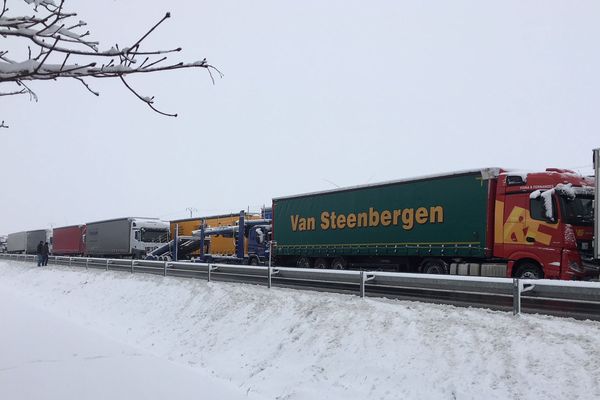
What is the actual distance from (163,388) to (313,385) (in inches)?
89.7

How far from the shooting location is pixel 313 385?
8.21m

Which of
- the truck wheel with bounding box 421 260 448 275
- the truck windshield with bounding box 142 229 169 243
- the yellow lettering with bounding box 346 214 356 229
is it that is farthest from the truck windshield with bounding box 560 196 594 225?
the truck windshield with bounding box 142 229 169 243

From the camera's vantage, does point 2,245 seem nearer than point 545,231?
No

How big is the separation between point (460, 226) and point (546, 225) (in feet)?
9.31

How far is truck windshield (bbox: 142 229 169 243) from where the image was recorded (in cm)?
3922

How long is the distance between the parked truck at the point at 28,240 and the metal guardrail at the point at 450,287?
4614cm

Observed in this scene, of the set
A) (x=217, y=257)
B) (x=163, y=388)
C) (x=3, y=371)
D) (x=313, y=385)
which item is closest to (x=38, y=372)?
(x=3, y=371)

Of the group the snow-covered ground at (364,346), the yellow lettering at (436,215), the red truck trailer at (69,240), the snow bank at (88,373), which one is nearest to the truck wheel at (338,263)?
the yellow lettering at (436,215)

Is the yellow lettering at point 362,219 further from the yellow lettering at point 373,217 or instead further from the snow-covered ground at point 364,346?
the snow-covered ground at point 364,346

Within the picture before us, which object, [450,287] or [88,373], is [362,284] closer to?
[450,287]

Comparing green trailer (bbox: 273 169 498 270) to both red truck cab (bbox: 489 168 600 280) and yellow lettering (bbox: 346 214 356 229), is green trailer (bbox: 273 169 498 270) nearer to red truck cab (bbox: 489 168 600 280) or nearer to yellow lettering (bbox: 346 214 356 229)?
yellow lettering (bbox: 346 214 356 229)

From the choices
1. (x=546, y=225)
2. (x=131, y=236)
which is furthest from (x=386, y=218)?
(x=131, y=236)

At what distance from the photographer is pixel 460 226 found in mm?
16016

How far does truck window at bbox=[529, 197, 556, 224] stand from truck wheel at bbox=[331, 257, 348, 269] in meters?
8.03
